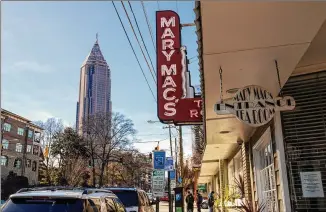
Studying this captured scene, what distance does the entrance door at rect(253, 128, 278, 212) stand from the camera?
8.42 m

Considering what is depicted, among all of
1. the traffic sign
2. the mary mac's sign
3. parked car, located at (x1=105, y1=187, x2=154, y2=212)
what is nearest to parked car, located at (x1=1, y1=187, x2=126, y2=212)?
the mary mac's sign

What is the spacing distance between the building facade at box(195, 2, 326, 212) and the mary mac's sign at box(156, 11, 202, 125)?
141 centimetres

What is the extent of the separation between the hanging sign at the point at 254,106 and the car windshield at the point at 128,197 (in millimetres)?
6288

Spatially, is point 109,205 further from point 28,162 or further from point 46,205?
point 28,162

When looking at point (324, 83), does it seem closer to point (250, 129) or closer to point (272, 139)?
point (272, 139)

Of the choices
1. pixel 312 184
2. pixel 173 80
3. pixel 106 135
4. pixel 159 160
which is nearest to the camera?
pixel 312 184

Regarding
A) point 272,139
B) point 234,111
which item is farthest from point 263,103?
point 272,139

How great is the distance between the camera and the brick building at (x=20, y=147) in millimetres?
61000

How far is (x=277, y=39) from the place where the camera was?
15.5 feet

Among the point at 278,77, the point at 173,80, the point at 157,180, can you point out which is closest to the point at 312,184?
the point at 278,77

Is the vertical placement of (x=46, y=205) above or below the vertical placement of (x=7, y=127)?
below

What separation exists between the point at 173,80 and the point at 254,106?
4.11 m

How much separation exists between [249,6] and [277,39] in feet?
3.41

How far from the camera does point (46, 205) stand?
5098mm
